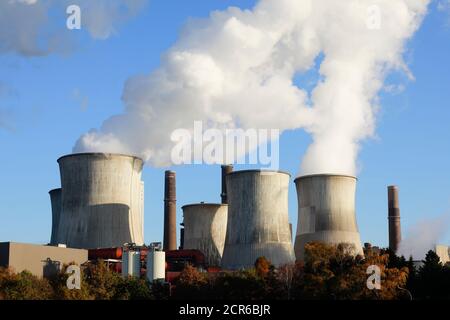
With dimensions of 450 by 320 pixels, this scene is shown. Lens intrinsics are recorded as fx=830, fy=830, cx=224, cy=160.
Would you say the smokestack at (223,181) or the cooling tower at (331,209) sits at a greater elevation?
the smokestack at (223,181)

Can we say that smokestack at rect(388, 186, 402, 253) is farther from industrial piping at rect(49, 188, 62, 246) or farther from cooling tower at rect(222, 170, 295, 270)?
industrial piping at rect(49, 188, 62, 246)

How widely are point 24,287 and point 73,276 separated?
6.52 metres

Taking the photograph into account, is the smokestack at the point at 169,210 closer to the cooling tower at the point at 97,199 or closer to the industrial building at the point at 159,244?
the industrial building at the point at 159,244

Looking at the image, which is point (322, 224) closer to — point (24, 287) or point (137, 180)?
point (137, 180)

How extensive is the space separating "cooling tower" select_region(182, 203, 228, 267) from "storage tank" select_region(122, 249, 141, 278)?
550 inches

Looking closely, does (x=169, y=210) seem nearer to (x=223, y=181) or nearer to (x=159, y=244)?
(x=223, y=181)

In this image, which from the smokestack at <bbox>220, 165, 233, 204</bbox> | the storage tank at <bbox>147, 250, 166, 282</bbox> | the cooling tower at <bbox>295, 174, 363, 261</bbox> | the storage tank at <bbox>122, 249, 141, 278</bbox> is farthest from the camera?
the smokestack at <bbox>220, 165, 233, 204</bbox>

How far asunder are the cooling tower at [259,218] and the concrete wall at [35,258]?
38.6 feet

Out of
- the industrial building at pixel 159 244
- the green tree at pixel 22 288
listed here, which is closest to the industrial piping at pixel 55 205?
the industrial building at pixel 159 244

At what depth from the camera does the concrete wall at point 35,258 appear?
44.4 metres

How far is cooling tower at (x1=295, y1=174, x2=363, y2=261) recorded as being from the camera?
5634 cm

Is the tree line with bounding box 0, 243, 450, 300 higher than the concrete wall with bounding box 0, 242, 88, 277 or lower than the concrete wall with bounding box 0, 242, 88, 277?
lower

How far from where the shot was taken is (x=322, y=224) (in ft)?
187

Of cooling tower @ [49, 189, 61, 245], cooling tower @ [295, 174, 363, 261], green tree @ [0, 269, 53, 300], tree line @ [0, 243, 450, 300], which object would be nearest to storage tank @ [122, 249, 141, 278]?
tree line @ [0, 243, 450, 300]
